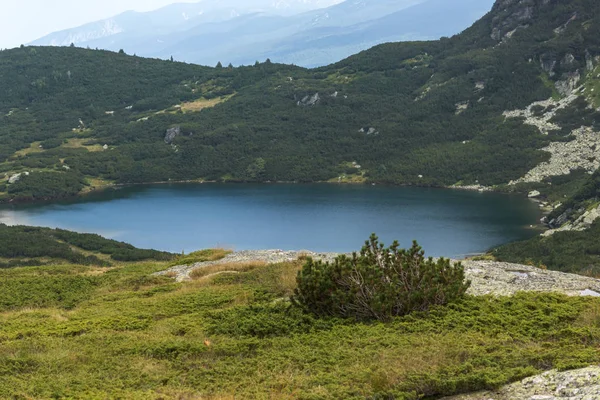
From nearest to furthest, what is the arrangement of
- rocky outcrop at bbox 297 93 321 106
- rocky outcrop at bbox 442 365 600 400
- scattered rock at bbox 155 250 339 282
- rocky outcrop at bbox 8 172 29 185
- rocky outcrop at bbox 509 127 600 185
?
rocky outcrop at bbox 442 365 600 400 → scattered rock at bbox 155 250 339 282 → rocky outcrop at bbox 509 127 600 185 → rocky outcrop at bbox 8 172 29 185 → rocky outcrop at bbox 297 93 321 106

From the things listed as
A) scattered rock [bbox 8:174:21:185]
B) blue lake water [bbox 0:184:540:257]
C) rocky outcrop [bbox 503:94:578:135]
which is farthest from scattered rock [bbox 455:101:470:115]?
scattered rock [bbox 8:174:21:185]

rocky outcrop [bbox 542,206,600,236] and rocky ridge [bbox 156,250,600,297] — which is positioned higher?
rocky ridge [bbox 156,250,600,297]

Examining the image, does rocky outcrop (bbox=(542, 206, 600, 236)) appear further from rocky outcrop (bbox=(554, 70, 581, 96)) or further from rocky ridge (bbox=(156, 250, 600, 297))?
rocky outcrop (bbox=(554, 70, 581, 96))

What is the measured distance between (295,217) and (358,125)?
72270mm

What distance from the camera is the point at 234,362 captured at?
14953 millimetres

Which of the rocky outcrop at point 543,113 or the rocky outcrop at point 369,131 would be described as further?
the rocky outcrop at point 369,131

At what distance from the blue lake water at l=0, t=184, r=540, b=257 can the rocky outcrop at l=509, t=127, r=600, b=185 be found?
13161 mm

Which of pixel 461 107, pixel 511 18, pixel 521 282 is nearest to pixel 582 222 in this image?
pixel 521 282

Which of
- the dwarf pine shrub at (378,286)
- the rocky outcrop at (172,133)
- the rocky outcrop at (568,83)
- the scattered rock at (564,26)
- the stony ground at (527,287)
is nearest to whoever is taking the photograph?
the stony ground at (527,287)

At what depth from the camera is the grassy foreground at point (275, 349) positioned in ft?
41.4

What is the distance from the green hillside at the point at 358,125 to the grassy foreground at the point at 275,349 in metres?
112

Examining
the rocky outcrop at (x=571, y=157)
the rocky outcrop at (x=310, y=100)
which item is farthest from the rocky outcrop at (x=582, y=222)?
the rocky outcrop at (x=310, y=100)

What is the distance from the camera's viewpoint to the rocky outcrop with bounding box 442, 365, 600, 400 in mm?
10969

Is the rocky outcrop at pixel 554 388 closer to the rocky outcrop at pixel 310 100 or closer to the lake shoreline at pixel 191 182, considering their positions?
the lake shoreline at pixel 191 182
